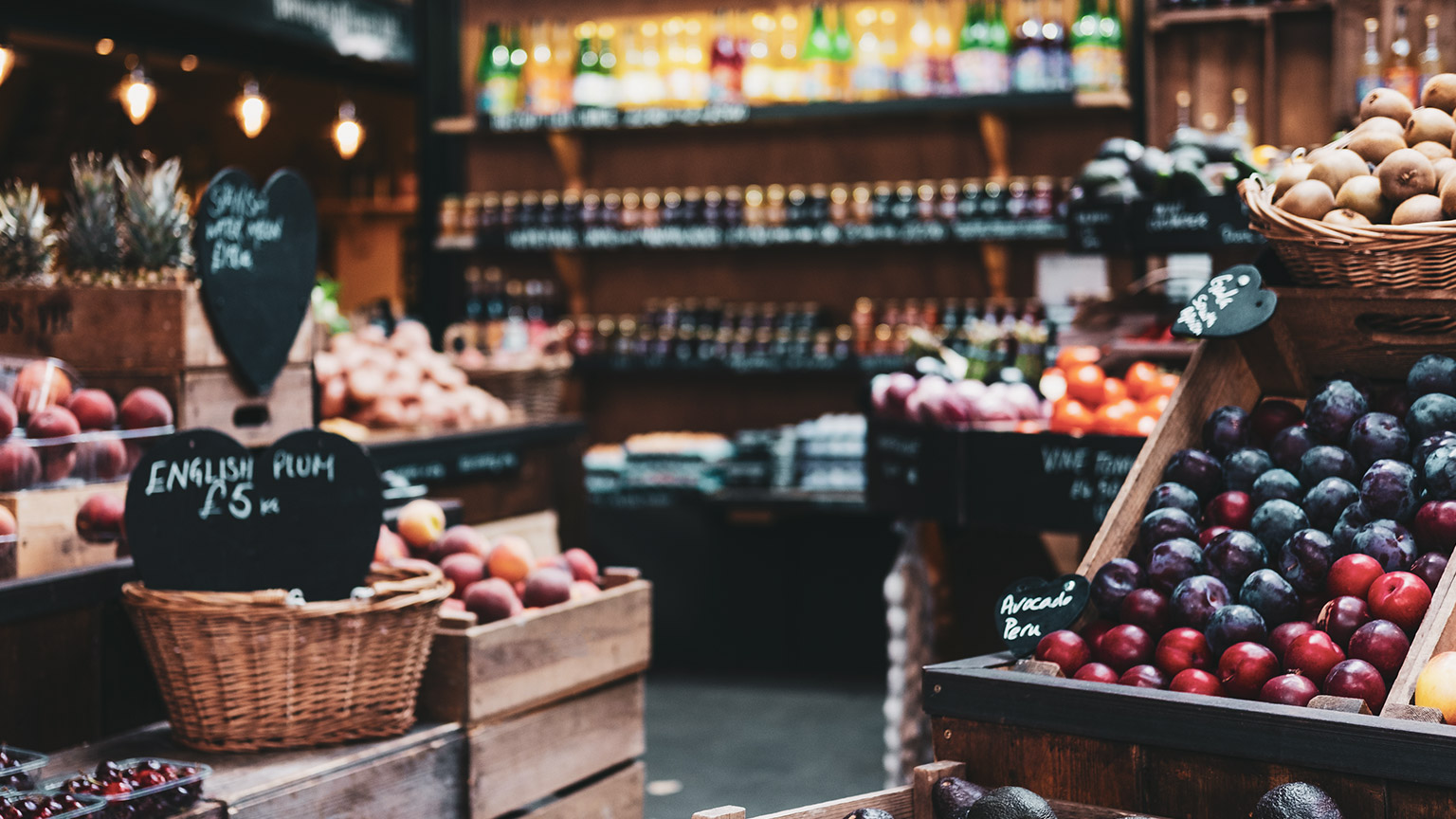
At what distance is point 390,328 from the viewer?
5.67 m

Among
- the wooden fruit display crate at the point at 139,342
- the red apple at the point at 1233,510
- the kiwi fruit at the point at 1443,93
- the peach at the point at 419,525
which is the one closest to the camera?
the red apple at the point at 1233,510

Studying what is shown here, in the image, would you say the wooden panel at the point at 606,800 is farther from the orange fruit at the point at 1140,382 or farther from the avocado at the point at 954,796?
the orange fruit at the point at 1140,382

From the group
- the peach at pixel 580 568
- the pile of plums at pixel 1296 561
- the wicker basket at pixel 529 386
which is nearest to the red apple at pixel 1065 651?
the pile of plums at pixel 1296 561

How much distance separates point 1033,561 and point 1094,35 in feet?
7.77

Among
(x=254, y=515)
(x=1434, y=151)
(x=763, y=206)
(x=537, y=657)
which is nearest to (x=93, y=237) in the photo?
(x=254, y=515)

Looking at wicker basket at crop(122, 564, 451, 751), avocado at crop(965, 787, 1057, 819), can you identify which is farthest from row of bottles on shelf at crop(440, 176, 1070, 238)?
avocado at crop(965, 787, 1057, 819)

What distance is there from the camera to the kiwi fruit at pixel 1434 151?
1.94 meters

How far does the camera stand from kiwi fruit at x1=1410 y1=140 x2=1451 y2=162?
1.94 m

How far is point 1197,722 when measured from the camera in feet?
4.54

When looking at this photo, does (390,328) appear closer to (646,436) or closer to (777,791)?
(646,436)

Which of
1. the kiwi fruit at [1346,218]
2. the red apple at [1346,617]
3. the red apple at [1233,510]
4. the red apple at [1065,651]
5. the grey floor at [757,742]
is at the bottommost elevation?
→ the grey floor at [757,742]

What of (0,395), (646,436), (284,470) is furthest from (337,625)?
(646,436)

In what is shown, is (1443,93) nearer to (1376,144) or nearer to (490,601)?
(1376,144)

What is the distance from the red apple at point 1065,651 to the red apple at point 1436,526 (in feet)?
1.25
